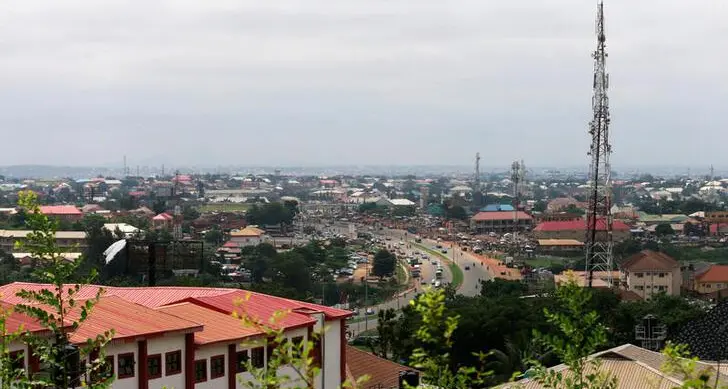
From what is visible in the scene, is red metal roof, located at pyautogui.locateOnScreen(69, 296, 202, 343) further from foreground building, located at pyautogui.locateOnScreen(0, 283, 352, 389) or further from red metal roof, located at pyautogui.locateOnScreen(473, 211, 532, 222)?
red metal roof, located at pyautogui.locateOnScreen(473, 211, 532, 222)

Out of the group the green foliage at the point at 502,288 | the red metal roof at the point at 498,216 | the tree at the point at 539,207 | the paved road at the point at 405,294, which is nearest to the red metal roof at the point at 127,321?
the paved road at the point at 405,294

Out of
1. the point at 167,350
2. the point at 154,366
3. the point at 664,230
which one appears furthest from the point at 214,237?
the point at 154,366

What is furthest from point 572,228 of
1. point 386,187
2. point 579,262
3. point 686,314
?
point 386,187

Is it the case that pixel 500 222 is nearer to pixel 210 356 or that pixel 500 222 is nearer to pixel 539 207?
pixel 539 207

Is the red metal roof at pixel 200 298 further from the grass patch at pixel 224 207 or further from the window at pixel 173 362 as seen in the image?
the grass patch at pixel 224 207

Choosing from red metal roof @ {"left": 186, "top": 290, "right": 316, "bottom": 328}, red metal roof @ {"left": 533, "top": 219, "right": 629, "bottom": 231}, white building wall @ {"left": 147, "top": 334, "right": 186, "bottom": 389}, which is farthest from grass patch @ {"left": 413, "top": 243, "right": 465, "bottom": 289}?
white building wall @ {"left": 147, "top": 334, "right": 186, "bottom": 389}

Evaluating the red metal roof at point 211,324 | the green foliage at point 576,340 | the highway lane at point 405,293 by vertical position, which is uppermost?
the green foliage at point 576,340
